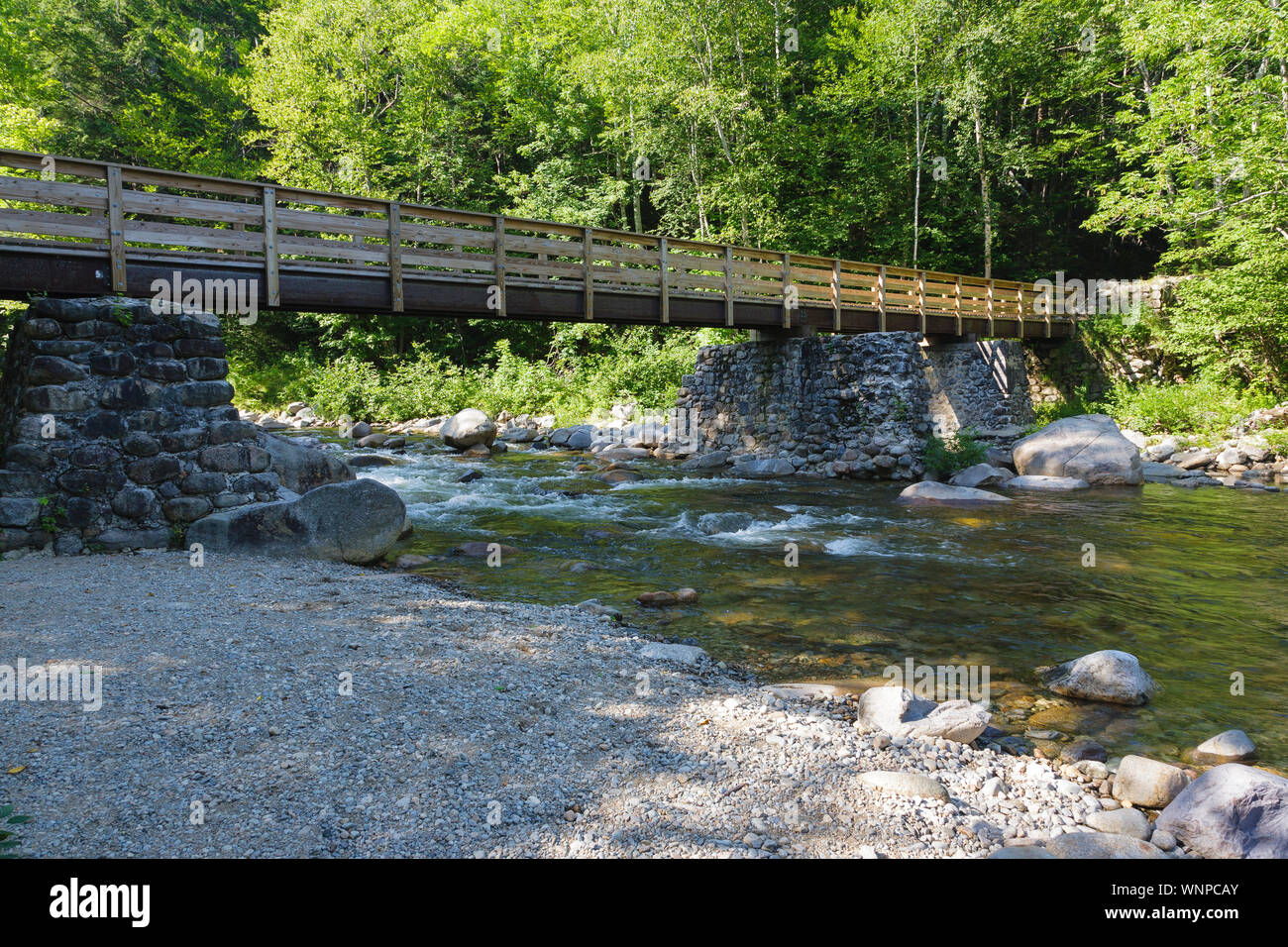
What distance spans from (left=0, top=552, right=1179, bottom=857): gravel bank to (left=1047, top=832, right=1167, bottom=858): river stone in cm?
20

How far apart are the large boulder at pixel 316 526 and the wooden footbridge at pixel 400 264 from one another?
108 inches

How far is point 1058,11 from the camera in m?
24.2

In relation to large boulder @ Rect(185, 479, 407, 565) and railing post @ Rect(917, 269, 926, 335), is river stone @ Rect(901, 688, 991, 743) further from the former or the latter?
railing post @ Rect(917, 269, 926, 335)

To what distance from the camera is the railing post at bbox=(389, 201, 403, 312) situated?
10.2m

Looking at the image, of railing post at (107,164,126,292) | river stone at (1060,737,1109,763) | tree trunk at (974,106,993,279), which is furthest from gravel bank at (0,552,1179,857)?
tree trunk at (974,106,993,279)

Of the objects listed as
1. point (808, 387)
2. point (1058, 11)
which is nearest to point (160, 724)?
point (808, 387)

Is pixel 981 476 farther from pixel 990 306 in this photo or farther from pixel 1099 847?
pixel 1099 847

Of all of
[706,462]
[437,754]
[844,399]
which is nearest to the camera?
[437,754]

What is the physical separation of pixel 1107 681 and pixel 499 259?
9648 millimetres

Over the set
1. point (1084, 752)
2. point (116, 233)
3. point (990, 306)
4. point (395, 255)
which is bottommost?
point (1084, 752)

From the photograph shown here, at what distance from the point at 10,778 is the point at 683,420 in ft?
57.5

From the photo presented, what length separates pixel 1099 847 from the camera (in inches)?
124

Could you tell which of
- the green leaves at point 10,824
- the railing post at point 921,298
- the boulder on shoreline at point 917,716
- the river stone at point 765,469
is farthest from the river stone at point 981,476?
the green leaves at point 10,824

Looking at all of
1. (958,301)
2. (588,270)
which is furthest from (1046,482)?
(588,270)
